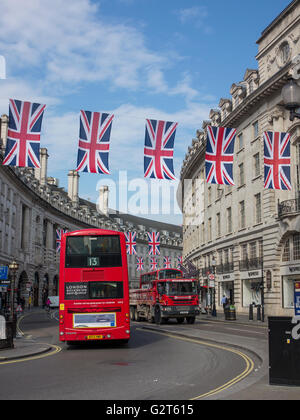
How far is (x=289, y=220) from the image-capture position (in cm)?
3694

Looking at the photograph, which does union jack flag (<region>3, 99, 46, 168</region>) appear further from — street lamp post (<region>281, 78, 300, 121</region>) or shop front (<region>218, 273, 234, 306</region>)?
shop front (<region>218, 273, 234, 306</region>)

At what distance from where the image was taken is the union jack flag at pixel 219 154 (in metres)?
27.0

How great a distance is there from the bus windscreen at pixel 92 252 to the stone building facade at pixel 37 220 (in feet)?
87.9

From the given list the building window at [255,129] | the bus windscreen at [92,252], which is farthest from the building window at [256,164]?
the bus windscreen at [92,252]

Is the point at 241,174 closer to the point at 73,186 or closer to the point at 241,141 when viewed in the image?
the point at 241,141

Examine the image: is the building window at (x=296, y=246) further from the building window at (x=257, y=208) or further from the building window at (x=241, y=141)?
the building window at (x=241, y=141)

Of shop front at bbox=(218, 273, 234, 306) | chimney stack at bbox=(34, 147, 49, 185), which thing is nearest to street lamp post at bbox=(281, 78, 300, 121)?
shop front at bbox=(218, 273, 234, 306)

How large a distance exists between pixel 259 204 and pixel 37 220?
46.3m

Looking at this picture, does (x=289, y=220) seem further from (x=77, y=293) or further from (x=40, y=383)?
(x=40, y=383)

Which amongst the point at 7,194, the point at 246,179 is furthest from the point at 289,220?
the point at 7,194

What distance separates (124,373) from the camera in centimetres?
1177

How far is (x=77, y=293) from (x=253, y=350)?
623 centimetres

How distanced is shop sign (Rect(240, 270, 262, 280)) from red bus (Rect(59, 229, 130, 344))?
2616cm

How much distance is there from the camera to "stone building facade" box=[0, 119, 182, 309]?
62969 millimetres
